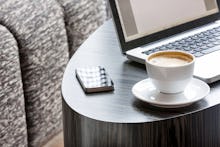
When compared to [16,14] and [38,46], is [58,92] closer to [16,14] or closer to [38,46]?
[38,46]

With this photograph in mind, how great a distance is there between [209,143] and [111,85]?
242 millimetres

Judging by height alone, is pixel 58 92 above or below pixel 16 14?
below

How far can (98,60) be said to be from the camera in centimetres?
A: 127

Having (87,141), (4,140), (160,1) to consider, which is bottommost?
(4,140)

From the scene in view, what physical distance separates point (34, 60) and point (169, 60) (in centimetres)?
73

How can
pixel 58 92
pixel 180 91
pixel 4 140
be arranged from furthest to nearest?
1. pixel 58 92
2. pixel 4 140
3. pixel 180 91

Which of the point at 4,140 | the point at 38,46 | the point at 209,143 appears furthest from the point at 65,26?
the point at 209,143

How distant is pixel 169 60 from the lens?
106cm

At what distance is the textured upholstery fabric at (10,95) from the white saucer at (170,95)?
22.9 inches

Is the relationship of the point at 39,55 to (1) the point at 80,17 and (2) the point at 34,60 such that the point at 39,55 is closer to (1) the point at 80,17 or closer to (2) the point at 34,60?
(2) the point at 34,60

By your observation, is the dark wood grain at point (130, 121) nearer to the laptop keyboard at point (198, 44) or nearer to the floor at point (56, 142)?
the laptop keyboard at point (198, 44)

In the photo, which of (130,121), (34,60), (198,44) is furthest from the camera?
(34,60)

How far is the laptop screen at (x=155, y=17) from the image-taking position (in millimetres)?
1234

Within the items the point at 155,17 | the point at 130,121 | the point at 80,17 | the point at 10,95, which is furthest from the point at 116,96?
the point at 80,17
